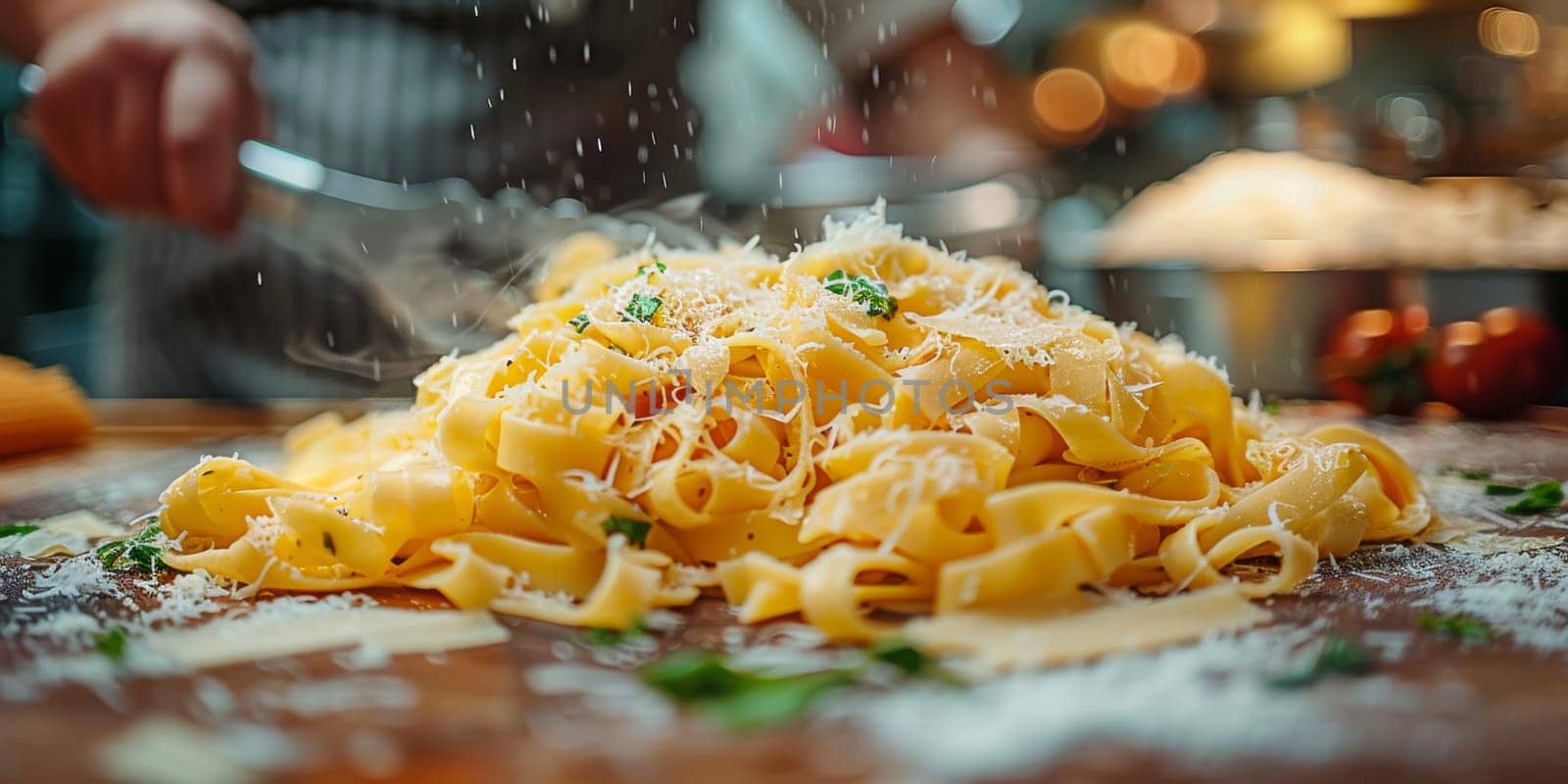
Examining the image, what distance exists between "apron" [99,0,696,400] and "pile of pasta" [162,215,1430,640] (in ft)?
4.86

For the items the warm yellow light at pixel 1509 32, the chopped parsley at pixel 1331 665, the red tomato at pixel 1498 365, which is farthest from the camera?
the warm yellow light at pixel 1509 32

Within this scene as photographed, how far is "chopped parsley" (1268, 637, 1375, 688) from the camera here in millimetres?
1067

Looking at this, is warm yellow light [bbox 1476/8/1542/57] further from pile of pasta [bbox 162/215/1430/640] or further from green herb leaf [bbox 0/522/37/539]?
green herb leaf [bbox 0/522/37/539]

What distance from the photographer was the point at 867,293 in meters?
1.66

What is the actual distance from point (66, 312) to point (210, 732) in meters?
5.07

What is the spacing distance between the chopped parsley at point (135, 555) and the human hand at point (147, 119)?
1047 millimetres

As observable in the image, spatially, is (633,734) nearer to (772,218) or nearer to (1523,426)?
(772,218)

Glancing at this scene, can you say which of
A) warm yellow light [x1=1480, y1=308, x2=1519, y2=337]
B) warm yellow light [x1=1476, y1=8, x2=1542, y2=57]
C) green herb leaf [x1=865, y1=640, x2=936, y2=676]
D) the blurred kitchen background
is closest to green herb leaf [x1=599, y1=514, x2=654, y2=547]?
green herb leaf [x1=865, y1=640, x2=936, y2=676]

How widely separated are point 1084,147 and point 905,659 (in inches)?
227

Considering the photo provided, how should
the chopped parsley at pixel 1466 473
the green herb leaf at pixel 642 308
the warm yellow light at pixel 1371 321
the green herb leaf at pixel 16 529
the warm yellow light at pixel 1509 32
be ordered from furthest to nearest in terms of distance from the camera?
the warm yellow light at pixel 1509 32 < the warm yellow light at pixel 1371 321 < the chopped parsley at pixel 1466 473 < the green herb leaf at pixel 16 529 < the green herb leaf at pixel 642 308

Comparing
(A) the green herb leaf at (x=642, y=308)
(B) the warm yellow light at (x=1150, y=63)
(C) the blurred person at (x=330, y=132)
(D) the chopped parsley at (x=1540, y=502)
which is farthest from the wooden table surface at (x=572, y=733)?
(B) the warm yellow light at (x=1150, y=63)

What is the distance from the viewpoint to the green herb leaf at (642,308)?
1.63 metres

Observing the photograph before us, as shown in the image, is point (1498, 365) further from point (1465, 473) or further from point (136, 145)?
point (136, 145)

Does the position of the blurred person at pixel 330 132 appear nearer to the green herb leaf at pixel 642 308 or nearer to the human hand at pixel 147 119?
the human hand at pixel 147 119
